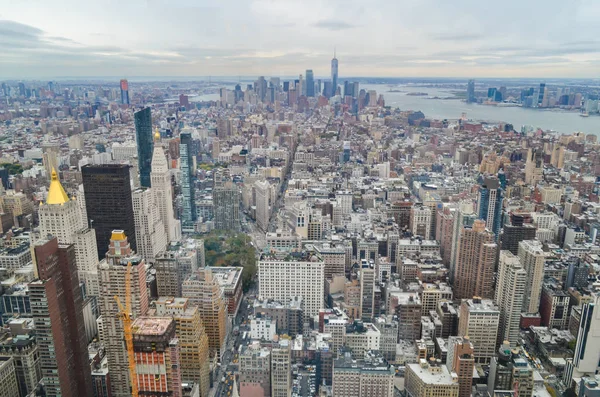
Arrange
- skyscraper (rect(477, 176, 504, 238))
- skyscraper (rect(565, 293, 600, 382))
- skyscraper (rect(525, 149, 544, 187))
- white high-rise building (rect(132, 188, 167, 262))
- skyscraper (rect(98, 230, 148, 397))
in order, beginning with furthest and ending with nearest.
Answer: skyscraper (rect(525, 149, 544, 187)) → skyscraper (rect(477, 176, 504, 238)) → white high-rise building (rect(132, 188, 167, 262)) → skyscraper (rect(565, 293, 600, 382)) → skyscraper (rect(98, 230, 148, 397))

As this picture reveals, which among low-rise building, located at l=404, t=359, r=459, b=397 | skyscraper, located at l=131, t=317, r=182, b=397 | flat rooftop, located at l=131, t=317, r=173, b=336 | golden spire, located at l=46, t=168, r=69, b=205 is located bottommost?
low-rise building, located at l=404, t=359, r=459, b=397

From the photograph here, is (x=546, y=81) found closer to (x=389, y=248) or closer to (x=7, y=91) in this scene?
(x=389, y=248)

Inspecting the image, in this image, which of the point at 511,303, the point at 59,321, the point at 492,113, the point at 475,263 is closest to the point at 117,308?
the point at 59,321

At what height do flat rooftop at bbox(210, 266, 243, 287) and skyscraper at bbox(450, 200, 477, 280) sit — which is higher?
skyscraper at bbox(450, 200, 477, 280)

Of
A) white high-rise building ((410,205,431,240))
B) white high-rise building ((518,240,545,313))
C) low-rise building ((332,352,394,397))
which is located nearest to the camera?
low-rise building ((332,352,394,397))

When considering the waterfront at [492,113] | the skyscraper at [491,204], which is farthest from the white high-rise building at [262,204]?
the skyscraper at [491,204]

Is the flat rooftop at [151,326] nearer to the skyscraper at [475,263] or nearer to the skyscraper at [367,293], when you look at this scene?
the skyscraper at [367,293]

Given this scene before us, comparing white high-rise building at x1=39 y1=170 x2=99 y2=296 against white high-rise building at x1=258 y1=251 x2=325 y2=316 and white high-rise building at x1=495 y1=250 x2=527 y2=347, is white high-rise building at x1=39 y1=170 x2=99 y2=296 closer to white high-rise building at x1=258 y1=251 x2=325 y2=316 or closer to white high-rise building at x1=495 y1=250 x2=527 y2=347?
white high-rise building at x1=258 y1=251 x2=325 y2=316

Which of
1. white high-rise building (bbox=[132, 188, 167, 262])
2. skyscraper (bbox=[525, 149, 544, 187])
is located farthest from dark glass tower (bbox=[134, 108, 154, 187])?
skyscraper (bbox=[525, 149, 544, 187])

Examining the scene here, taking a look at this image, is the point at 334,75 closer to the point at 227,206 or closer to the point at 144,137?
the point at 227,206
